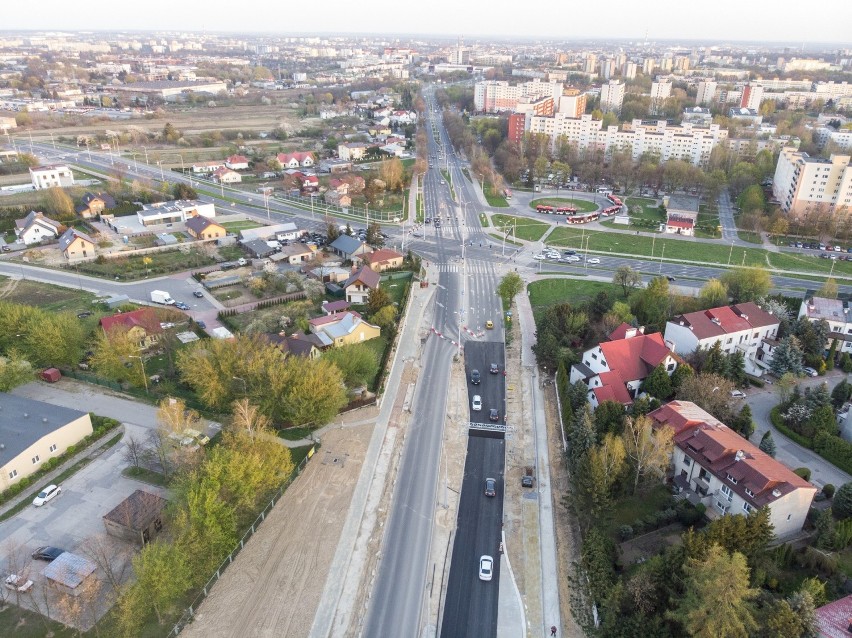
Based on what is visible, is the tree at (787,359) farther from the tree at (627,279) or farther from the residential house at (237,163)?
the residential house at (237,163)

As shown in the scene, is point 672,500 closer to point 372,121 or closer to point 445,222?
point 445,222

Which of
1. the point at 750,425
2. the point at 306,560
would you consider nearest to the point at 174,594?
the point at 306,560

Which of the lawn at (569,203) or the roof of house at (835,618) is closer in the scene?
the roof of house at (835,618)

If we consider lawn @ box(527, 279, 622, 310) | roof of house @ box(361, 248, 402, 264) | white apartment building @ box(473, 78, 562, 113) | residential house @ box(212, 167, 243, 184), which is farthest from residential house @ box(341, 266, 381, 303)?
white apartment building @ box(473, 78, 562, 113)

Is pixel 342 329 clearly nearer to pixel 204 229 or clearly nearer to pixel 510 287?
pixel 510 287

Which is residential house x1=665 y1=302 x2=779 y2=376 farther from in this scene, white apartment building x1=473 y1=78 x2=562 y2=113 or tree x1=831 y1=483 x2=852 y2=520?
white apartment building x1=473 y1=78 x2=562 y2=113

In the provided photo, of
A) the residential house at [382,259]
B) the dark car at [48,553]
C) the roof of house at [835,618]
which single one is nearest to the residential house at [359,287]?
the residential house at [382,259]
